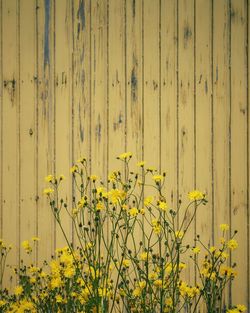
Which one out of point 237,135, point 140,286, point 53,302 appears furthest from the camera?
point 237,135

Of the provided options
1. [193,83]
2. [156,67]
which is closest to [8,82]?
[156,67]

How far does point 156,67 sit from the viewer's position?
8.90 ft

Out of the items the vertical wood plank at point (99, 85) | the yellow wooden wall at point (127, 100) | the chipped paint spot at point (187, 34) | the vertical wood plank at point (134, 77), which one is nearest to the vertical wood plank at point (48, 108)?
the yellow wooden wall at point (127, 100)

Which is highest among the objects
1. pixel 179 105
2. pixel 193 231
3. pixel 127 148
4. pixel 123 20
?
pixel 123 20

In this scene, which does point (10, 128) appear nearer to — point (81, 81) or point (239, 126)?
point (81, 81)

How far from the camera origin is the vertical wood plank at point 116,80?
2715 mm

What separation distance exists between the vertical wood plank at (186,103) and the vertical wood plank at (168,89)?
0.03 m

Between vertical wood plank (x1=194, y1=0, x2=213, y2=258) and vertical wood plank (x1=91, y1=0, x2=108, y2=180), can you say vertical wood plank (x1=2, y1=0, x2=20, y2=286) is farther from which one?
vertical wood plank (x1=194, y1=0, x2=213, y2=258)

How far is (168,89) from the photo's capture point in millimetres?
2709

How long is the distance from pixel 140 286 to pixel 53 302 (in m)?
0.38

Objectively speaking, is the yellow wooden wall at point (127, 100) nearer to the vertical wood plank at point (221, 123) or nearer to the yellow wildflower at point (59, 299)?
the vertical wood plank at point (221, 123)

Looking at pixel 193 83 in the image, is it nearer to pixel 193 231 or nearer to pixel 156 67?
pixel 156 67

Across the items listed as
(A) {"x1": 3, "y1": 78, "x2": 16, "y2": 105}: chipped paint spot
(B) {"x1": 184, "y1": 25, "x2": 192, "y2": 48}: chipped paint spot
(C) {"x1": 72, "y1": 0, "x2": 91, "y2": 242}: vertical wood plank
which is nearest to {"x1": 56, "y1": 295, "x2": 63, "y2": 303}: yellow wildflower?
(C) {"x1": 72, "y1": 0, "x2": 91, "y2": 242}: vertical wood plank

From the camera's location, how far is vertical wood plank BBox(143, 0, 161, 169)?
2707 millimetres
